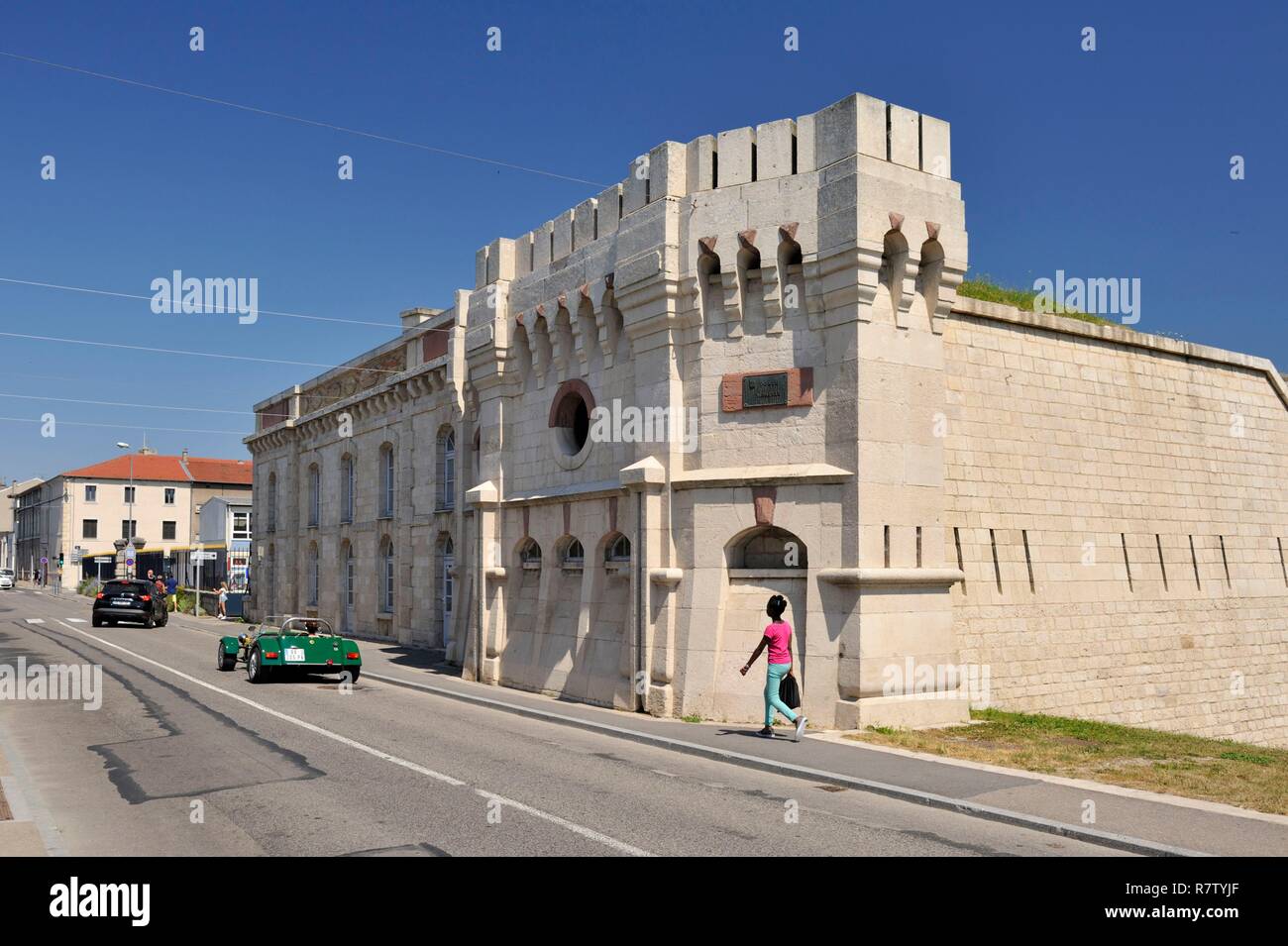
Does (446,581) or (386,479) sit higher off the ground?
(386,479)

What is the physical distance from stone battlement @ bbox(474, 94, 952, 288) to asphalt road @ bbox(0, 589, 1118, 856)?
335 inches

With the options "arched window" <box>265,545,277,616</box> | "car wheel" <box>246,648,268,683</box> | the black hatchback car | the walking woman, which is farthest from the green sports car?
"arched window" <box>265,545,277,616</box>

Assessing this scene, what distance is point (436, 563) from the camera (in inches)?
1114

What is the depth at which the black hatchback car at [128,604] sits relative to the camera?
36438mm

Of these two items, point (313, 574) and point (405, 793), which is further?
point (313, 574)

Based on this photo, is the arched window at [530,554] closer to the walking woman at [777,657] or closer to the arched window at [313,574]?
the walking woman at [777,657]

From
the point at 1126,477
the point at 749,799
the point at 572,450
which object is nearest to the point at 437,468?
the point at 572,450

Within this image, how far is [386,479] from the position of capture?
32.7 m

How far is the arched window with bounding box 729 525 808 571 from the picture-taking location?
14.6m

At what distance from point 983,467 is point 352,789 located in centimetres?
1099

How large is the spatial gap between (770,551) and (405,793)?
23.3 ft

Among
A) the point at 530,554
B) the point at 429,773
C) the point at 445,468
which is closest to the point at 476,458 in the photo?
the point at 530,554

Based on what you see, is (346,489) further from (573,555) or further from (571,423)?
(573,555)
